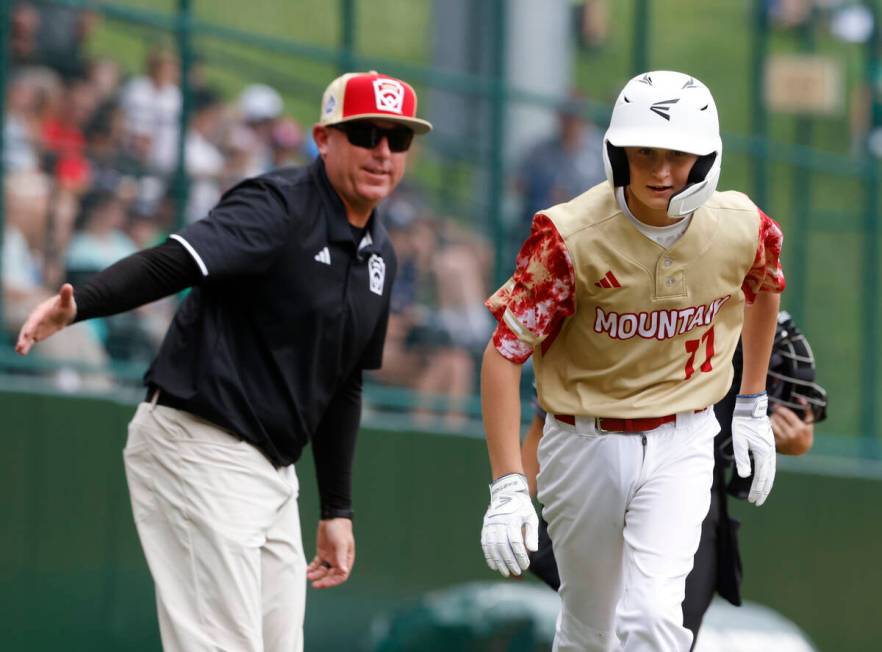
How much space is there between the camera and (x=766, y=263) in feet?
17.9

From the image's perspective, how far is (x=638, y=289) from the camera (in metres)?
5.22

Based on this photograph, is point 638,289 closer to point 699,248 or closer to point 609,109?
point 699,248

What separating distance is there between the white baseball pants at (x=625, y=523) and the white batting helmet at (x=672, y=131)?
0.77 metres

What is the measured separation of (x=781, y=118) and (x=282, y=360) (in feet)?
25.0

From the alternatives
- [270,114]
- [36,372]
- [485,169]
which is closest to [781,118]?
[485,169]

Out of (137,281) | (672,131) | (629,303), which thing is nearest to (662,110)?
(672,131)

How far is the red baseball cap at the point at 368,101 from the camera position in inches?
237

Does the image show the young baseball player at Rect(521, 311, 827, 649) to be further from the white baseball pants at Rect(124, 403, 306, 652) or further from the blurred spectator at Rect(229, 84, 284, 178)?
the blurred spectator at Rect(229, 84, 284, 178)

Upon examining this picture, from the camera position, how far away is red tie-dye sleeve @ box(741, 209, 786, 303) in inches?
214

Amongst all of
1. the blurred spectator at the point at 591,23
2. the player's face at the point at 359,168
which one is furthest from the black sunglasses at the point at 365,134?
the blurred spectator at the point at 591,23

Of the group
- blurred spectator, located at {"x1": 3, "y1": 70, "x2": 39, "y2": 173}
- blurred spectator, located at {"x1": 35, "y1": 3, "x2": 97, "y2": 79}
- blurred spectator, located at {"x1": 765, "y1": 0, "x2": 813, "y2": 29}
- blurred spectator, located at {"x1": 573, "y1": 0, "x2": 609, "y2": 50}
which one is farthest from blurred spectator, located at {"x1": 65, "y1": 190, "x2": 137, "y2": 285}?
blurred spectator, located at {"x1": 765, "y1": 0, "x2": 813, "y2": 29}

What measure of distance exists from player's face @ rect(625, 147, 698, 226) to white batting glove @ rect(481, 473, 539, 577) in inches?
36.1

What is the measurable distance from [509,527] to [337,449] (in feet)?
4.51

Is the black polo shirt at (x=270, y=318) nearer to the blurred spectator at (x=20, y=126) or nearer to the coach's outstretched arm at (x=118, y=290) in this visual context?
the coach's outstretched arm at (x=118, y=290)
